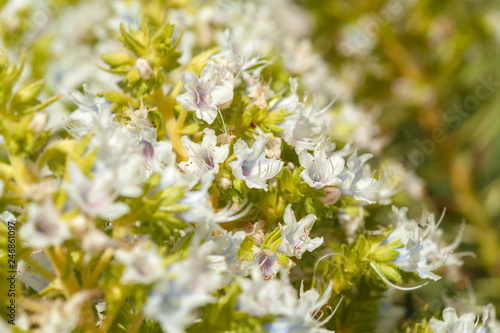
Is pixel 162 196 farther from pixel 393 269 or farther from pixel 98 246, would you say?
pixel 393 269

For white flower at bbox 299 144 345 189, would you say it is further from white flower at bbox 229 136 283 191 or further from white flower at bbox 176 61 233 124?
white flower at bbox 176 61 233 124

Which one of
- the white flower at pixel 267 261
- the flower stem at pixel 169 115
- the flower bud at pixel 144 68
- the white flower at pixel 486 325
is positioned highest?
the flower bud at pixel 144 68

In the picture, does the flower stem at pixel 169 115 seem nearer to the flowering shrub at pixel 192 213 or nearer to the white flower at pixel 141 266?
the flowering shrub at pixel 192 213

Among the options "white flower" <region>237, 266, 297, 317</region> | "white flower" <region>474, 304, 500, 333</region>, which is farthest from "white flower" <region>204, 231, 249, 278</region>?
"white flower" <region>474, 304, 500, 333</region>

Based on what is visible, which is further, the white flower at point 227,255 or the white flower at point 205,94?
the white flower at point 205,94

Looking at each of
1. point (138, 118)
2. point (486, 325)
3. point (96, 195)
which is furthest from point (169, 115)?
point (486, 325)

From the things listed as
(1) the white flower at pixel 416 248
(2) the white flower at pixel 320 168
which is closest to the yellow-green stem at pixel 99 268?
(2) the white flower at pixel 320 168

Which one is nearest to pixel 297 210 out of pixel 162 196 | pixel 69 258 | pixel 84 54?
pixel 162 196

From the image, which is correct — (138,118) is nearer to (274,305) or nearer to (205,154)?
(205,154)
